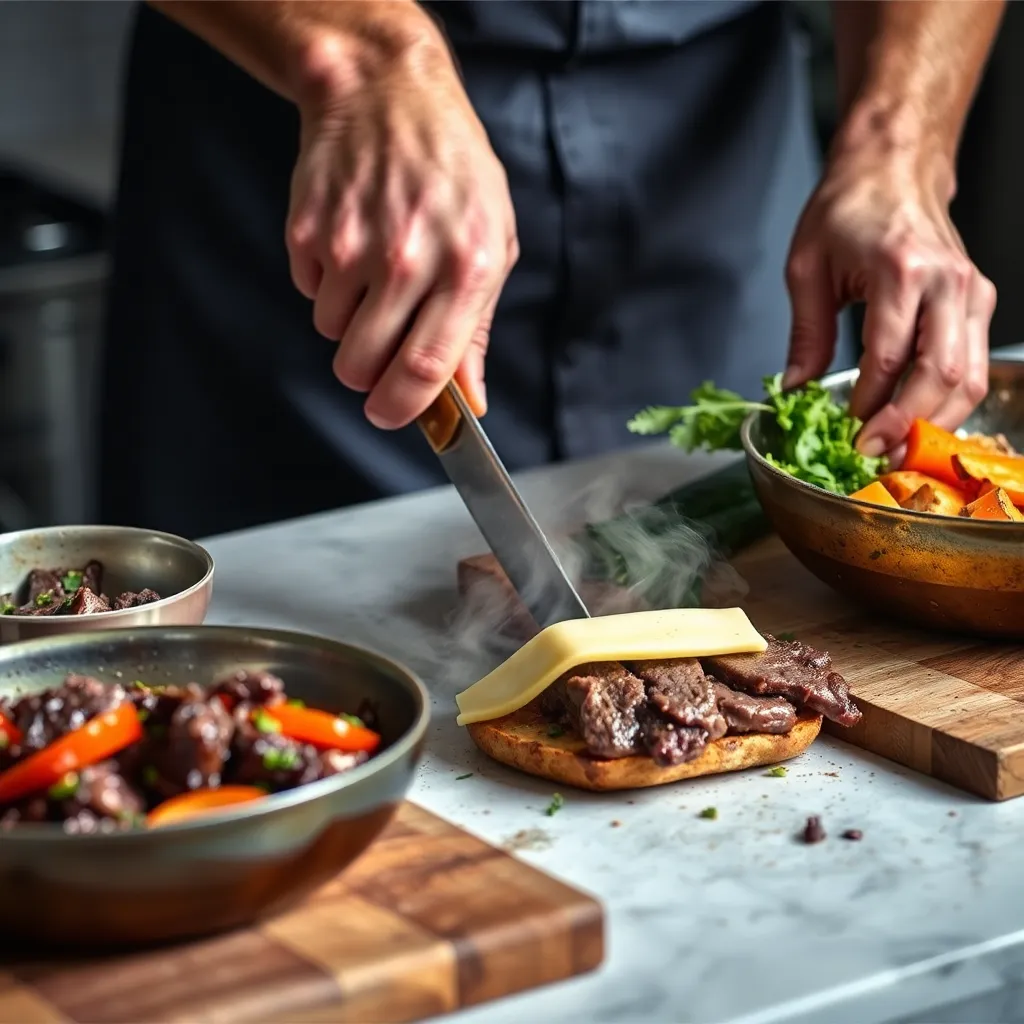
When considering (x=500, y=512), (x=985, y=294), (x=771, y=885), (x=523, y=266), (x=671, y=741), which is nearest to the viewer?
(x=771, y=885)

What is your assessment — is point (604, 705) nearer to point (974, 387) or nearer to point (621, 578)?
point (621, 578)

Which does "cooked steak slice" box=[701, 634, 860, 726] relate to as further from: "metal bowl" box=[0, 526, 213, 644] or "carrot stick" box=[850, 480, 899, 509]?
"metal bowl" box=[0, 526, 213, 644]

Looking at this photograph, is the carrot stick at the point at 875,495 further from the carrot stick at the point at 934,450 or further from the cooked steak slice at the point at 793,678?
the cooked steak slice at the point at 793,678

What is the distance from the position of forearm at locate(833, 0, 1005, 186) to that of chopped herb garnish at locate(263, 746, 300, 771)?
1.45 meters

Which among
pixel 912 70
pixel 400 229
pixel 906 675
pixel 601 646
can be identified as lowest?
pixel 906 675

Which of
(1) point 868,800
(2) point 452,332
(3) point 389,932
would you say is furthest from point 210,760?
(2) point 452,332

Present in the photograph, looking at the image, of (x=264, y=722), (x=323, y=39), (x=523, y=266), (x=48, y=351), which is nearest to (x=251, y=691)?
(x=264, y=722)

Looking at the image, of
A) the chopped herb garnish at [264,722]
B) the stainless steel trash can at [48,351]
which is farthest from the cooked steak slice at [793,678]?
the stainless steel trash can at [48,351]

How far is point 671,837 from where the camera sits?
53.7 inches

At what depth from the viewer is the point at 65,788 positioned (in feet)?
3.73

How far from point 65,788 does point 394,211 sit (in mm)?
829

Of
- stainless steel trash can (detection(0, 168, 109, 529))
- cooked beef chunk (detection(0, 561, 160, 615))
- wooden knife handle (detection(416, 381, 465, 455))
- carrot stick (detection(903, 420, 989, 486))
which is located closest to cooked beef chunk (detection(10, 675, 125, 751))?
cooked beef chunk (detection(0, 561, 160, 615))

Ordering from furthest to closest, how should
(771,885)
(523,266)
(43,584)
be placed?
1. (523,266)
2. (43,584)
3. (771,885)

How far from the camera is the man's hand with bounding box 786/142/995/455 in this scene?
6.73ft
